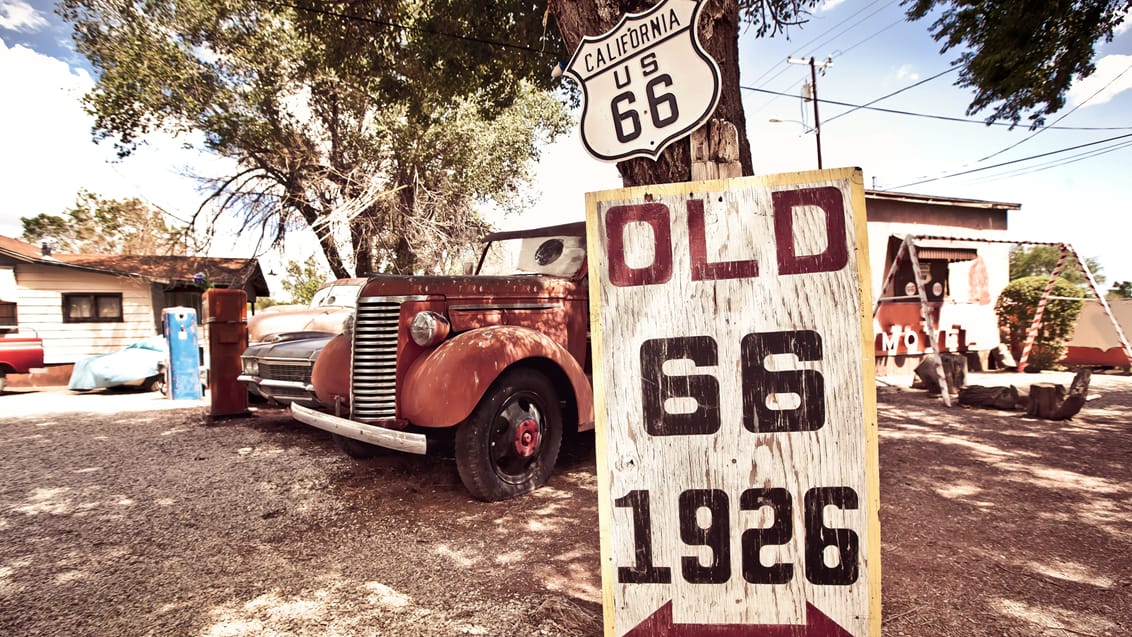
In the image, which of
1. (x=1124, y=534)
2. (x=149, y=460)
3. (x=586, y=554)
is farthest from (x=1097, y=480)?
(x=149, y=460)

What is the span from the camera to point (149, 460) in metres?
4.90

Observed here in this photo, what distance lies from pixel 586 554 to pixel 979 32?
692cm

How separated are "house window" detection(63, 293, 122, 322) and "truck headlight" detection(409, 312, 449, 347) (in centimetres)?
1561

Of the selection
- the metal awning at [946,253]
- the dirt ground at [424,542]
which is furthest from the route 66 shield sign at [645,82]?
the metal awning at [946,253]

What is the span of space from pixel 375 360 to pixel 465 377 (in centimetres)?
81

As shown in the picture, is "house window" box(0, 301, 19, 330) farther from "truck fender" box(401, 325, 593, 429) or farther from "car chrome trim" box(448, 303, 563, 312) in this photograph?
"truck fender" box(401, 325, 593, 429)

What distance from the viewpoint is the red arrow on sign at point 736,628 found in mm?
1384

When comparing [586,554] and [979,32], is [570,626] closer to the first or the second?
[586,554]

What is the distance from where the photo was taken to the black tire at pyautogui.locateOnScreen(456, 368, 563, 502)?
11.3 feet

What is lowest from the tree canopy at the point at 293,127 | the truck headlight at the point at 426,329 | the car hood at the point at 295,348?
the car hood at the point at 295,348

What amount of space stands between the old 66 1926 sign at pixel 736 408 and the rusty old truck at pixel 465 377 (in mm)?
1938

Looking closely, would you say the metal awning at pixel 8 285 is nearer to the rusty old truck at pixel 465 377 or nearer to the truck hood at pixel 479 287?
the rusty old truck at pixel 465 377

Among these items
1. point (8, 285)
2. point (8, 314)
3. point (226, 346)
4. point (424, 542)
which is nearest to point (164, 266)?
point (8, 285)

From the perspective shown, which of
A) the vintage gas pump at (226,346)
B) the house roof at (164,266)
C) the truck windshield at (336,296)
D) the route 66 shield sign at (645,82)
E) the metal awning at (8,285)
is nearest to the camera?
the route 66 shield sign at (645,82)
